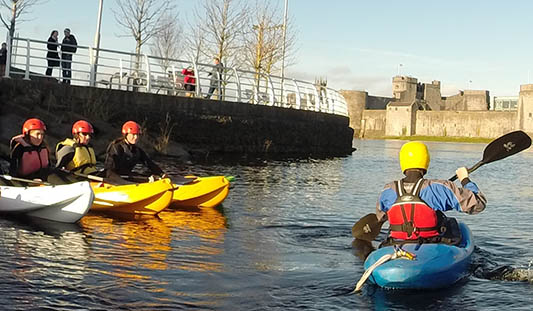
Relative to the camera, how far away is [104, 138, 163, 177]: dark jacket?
10.4 metres

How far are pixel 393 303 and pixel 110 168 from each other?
573 cm

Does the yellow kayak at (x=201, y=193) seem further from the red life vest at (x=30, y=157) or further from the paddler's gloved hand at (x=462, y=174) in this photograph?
the paddler's gloved hand at (x=462, y=174)

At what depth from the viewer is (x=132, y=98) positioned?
20625 mm

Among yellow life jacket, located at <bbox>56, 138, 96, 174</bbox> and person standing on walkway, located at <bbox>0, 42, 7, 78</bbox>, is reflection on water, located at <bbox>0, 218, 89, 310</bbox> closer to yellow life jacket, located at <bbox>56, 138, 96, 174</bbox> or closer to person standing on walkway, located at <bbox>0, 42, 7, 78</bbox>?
yellow life jacket, located at <bbox>56, 138, 96, 174</bbox>

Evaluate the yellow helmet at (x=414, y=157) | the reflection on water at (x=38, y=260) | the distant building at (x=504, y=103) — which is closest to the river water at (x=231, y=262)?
the reflection on water at (x=38, y=260)

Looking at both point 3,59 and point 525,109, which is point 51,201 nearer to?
point 3,59

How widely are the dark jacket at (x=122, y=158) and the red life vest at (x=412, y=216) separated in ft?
16.2

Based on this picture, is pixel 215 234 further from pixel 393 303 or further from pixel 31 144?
pixel 393 303

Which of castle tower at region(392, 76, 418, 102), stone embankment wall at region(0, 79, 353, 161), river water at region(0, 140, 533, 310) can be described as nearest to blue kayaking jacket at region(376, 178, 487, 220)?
river water at region(0, 140, 533, 310)

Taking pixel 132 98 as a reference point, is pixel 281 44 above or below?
above

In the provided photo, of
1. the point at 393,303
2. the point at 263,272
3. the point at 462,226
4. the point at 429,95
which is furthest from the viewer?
the point at 429,95

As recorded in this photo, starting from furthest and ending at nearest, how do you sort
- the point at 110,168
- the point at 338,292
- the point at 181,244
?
the point at 110,168 → the point at 181,244 → the point at 338,292

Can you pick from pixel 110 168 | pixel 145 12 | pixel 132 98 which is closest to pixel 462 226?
pixel 110 168

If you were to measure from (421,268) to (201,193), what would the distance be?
5583 mm
